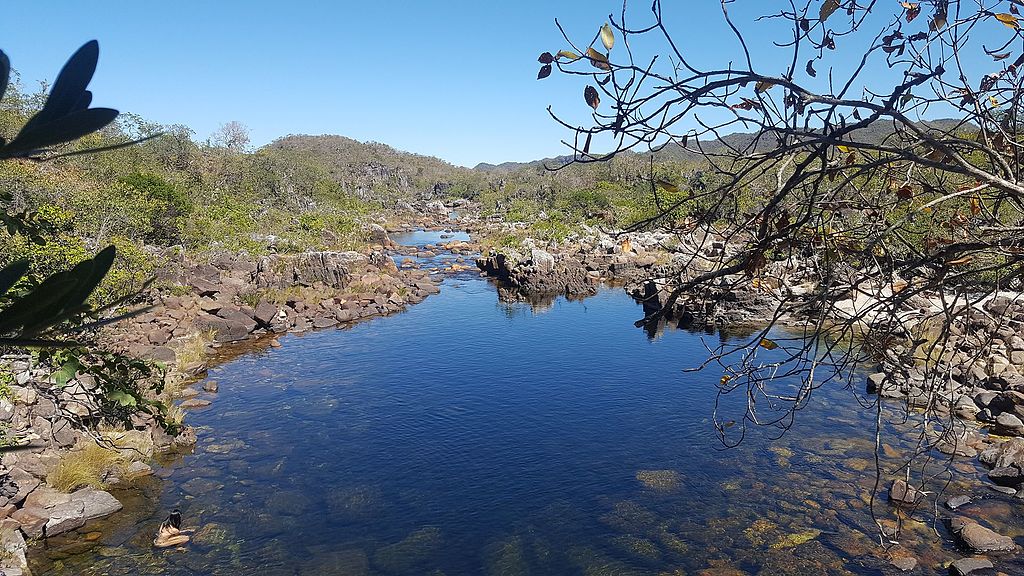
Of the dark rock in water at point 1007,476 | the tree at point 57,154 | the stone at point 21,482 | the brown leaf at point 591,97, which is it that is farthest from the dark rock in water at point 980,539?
the stone at point 21,482

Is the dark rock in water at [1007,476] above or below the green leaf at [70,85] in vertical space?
below

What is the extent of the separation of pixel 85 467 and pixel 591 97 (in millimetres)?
12817

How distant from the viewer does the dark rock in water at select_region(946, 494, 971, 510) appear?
36.7 feet

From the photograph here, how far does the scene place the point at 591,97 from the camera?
8.80 ft

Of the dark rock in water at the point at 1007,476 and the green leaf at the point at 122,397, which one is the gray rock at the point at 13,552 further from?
the dark rock in water at the point at 1007,476

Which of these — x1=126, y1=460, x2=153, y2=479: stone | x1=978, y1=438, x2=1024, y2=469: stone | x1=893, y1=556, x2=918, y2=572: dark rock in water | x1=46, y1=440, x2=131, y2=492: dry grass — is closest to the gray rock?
x1=46, y1=440, x2=131, y2=492: dry grass

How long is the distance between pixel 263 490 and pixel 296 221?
2940cm

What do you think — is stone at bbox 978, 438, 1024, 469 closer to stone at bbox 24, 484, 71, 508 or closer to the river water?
the river water

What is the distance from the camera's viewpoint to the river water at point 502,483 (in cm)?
1010

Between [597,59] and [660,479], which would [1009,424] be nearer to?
[660,479]

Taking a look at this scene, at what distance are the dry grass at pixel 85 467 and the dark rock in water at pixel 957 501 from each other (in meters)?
14.6

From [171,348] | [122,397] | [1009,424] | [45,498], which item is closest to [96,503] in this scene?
[45,498]

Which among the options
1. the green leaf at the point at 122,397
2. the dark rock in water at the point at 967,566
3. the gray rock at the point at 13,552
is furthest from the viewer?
the dark rock in water at the point at 967,566

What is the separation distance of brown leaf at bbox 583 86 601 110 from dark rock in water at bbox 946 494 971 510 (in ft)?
39.7
